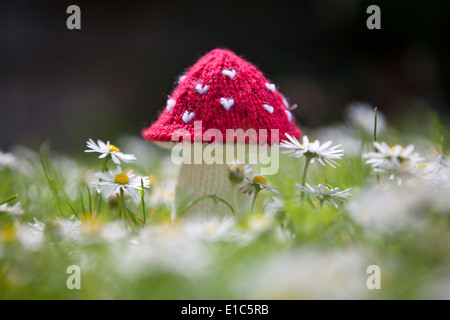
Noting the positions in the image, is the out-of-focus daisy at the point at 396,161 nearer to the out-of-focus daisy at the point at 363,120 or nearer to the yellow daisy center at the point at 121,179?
the yellow daisy center at the point at 121,179

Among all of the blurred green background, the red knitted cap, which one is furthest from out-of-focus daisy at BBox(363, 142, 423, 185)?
the blurred green background

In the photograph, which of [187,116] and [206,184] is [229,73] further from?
[206,184]

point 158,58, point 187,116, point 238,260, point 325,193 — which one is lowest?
point 238,260

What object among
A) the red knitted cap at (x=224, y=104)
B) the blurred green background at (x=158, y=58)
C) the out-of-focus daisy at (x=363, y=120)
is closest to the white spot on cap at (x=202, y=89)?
the red knitted cap at (x=224, y=104)

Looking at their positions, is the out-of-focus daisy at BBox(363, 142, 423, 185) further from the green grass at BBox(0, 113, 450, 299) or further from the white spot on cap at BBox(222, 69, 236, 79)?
the white spot on cap at BBox(222, 69, 236, 79)

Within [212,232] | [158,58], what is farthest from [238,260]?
[158,58]

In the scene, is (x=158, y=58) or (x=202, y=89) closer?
(x=202, y=89)

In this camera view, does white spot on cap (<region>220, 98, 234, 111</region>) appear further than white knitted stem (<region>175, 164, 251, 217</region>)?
No

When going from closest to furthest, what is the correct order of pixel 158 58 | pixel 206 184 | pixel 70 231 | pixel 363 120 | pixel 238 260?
pixel 238 260 → pixel 70 231 → pixel 206 184 → pixel 363 120 → pixel 158 58
